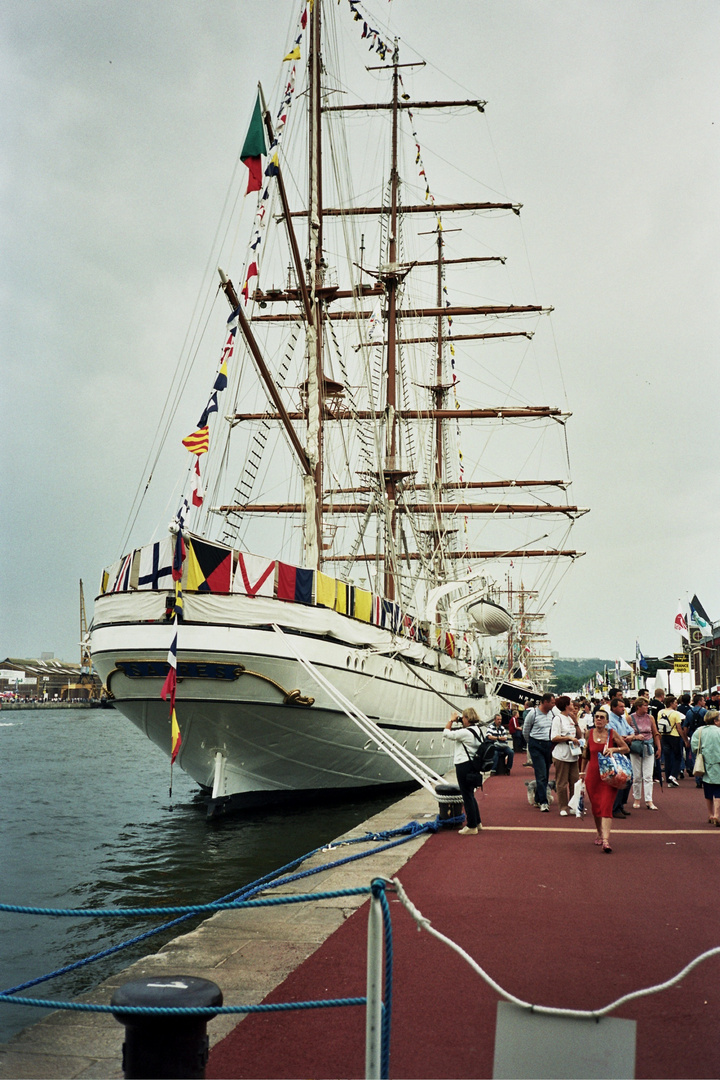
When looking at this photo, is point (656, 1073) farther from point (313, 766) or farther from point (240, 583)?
point (313, 766)

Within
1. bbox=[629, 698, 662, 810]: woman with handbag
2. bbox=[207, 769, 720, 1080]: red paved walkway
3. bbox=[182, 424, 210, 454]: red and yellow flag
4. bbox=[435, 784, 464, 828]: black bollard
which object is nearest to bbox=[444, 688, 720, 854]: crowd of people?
bbox=[629, 698, 662, 810]: woman with handbag

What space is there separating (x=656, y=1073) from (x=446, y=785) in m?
7.74

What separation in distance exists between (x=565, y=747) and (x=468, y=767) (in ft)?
7.14

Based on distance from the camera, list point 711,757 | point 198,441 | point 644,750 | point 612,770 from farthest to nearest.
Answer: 1. point 644,750
2. point 198,441
3. point 711,757
4. point 612,770

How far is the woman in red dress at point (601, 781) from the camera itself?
31.4 feet

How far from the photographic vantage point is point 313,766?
61.0 ft

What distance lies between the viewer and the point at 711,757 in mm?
10898

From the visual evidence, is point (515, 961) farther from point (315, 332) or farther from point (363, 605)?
point (315, 332)

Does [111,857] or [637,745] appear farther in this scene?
[111,857]

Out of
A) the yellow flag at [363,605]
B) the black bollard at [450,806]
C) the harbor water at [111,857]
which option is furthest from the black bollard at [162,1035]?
the yellow flag at [363,605]

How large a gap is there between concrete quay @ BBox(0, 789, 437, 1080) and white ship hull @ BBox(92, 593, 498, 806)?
274 inches

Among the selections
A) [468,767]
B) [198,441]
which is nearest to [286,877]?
[468,767]

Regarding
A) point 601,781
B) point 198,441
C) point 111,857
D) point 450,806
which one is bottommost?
point 111,857

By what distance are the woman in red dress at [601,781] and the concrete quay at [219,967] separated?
2.21 metres
